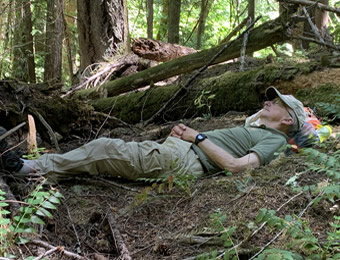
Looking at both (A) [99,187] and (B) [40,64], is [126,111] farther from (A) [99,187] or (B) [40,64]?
(B) [40,64]

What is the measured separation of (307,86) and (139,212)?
3.63 metres

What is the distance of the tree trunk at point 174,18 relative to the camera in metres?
10.5

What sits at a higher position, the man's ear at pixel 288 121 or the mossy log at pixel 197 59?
the mossy log at pixel 197 59

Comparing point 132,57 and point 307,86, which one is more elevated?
point 132,57

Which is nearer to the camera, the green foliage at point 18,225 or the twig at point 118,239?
the green foliage at point 18,225

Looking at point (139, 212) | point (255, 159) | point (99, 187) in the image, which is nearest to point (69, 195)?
point (99, 187)

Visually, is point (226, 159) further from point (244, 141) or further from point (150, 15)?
point (150, 15)

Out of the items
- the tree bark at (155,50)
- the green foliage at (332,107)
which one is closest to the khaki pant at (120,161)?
the green foliage at (332,107)

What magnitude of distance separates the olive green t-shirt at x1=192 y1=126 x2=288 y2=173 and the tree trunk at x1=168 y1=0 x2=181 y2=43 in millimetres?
7337

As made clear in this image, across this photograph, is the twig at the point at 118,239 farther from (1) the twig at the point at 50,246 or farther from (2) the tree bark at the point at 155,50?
(2) the tree bark at the point at 155,50

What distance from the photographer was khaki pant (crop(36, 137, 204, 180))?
385cm

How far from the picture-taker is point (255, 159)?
3717 millimetres

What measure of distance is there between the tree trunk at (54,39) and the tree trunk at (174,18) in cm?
340

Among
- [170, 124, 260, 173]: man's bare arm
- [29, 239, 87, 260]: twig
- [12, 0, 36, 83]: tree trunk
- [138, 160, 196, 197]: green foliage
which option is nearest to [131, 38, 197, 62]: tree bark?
[12, 0, 36, 83]: tree trunk
